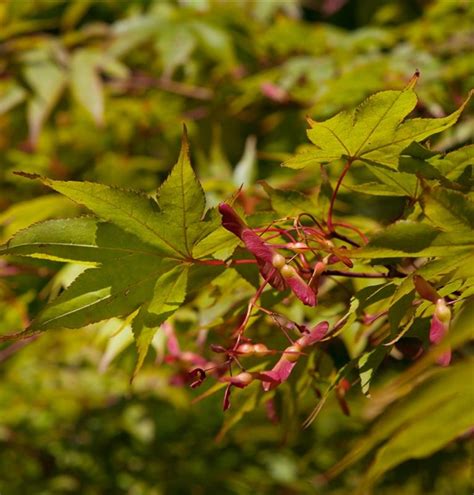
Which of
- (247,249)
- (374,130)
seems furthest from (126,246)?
(374,130)

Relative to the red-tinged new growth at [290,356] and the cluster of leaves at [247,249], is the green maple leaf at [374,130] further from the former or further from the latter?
the red-tinged new growth at [290,356]

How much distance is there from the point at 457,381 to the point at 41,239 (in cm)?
32

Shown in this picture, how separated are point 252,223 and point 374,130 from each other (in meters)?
0.13

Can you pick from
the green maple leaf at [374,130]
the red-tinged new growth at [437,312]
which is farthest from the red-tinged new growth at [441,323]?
the green maple leaf at [374,130]

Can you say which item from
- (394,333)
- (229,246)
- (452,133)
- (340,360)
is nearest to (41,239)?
(229,246)

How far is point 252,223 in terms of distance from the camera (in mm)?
601

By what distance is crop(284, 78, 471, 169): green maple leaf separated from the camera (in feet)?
1.68

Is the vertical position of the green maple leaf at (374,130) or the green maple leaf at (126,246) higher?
the green maple leaf at (374,130)

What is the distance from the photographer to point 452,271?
0.48m

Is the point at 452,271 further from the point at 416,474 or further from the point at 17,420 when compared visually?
the point at 17,420

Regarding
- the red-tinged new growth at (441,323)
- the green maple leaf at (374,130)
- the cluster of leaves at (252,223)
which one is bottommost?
the cluster of leaves at (252,223)

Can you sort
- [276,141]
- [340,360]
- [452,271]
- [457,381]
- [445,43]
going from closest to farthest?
1. [457,381]
2. [452,271]
3. [340,360]
4. [445,43]
5. [276,141]

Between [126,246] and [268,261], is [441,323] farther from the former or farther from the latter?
[126,246]

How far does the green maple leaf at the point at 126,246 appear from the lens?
1.70ft
